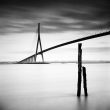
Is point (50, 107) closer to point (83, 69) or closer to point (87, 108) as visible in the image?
point (87, 108)

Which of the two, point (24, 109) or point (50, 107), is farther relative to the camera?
point (50, 107)

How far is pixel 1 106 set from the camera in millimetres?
6199

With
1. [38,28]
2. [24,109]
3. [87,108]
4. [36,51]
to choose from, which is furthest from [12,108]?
[38,28]

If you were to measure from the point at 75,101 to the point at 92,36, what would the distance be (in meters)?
7.65

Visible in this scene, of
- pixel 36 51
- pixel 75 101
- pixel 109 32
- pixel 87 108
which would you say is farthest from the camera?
pixel 36 51

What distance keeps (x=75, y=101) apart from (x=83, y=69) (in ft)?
3.97

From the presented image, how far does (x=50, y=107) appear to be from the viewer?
6.25 meters

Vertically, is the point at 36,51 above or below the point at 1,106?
above

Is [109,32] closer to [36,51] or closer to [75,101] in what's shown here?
[75,101]

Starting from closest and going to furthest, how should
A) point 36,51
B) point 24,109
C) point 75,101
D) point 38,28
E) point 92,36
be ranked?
point 24,109 < point 75,101 < point 92,36 < point 36,51 < point 38,28

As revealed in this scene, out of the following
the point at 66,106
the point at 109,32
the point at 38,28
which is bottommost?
the point at 66,106

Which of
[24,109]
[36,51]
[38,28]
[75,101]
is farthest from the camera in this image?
[38,28]

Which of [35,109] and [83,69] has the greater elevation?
[83,69]

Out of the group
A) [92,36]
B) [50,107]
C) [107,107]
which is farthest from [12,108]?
[92,36]
